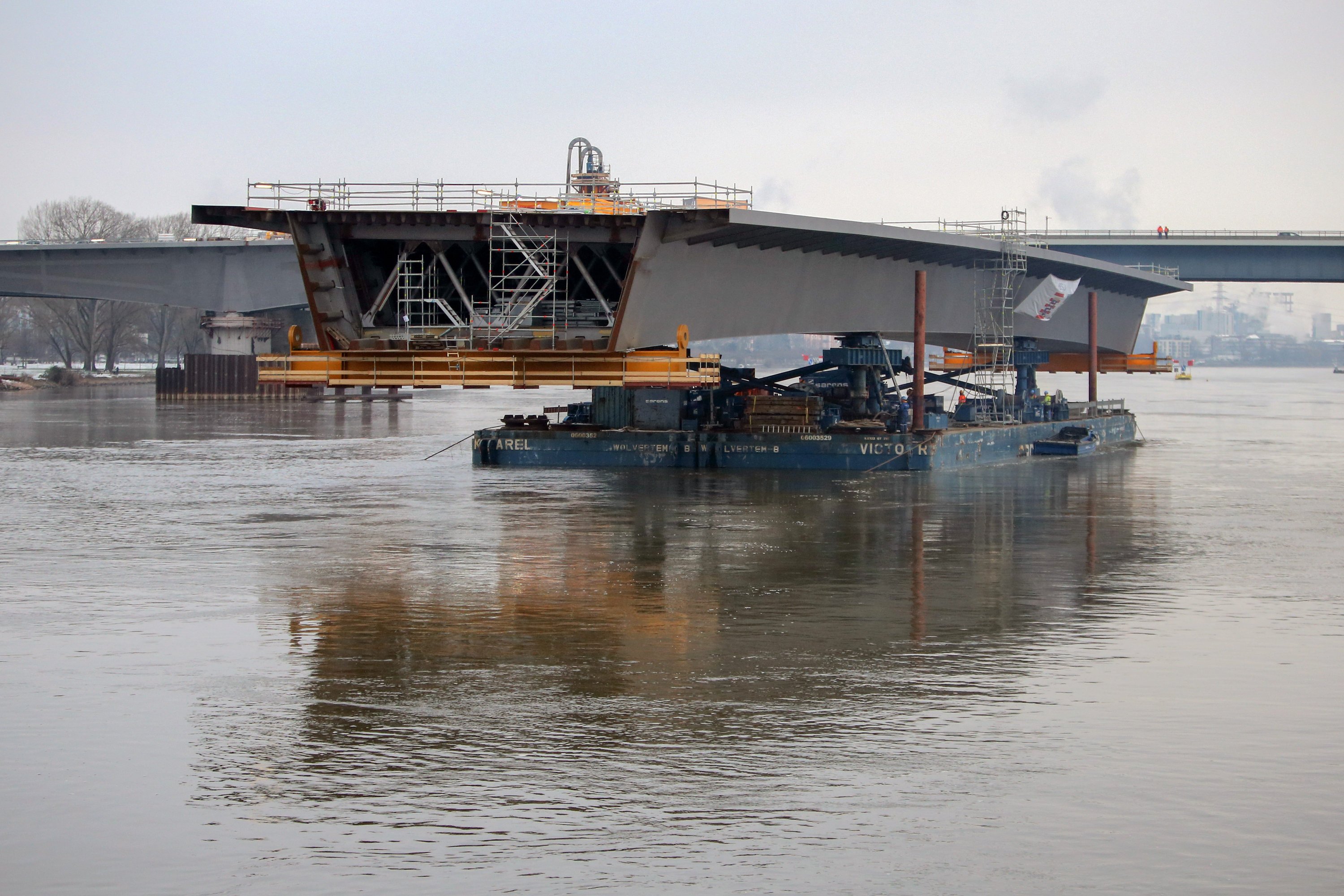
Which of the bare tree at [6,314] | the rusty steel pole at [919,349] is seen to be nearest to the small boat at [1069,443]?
the rusty steel pole at [919,349]

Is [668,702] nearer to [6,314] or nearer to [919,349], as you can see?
[919,349]

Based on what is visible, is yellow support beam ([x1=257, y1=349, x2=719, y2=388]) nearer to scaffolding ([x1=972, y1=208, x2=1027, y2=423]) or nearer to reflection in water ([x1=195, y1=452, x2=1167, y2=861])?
reflection in water ([x1=195, y1=452, x2=1167, y2=861])

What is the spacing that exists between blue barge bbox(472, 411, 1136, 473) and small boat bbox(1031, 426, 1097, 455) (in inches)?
387

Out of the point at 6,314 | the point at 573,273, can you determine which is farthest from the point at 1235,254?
the point at 6,314

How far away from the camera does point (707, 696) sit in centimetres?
1659

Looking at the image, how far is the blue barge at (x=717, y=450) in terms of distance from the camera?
48.7 m

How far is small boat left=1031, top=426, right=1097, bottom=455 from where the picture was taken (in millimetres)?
60500

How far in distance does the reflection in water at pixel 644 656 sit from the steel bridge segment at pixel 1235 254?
60.2 m

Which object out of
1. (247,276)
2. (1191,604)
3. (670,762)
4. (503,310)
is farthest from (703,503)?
(247,276)

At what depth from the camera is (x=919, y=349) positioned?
51906 mm

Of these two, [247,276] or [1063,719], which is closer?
[1063,719]

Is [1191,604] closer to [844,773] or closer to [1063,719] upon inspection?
[1063,719]

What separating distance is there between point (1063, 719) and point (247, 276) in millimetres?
81799

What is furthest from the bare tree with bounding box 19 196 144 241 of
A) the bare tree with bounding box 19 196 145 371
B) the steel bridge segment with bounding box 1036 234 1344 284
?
the steel bridge segment with bounding box 1036 234 1344 284
